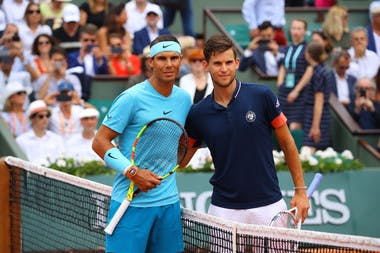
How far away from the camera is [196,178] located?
1151 centimetres

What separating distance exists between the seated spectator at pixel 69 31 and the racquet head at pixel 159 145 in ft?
25.3

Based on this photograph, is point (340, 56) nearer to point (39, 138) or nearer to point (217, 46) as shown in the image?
point (39, 138)

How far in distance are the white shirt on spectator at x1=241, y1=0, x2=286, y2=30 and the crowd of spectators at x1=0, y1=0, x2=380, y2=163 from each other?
0.05ft

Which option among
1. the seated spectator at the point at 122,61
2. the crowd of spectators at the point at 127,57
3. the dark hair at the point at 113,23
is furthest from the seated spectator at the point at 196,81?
the dark hair at the point at 113,23

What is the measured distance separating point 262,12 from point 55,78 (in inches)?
141

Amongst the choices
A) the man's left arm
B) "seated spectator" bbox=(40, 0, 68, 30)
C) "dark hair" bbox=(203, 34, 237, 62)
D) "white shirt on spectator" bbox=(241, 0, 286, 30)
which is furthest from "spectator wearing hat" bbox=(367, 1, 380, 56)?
"dark hair" bbox=(203, 34, 237, 62)

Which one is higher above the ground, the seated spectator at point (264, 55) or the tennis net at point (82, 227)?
the seated spectator at point (264, 55)

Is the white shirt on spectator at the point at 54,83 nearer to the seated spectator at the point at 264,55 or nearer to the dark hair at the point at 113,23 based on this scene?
the dark hair at the point at 113,23

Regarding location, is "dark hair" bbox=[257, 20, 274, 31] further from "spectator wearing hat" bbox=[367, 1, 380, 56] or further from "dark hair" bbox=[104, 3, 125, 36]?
"dark hair" bbox=[104, 3, 125, 36]

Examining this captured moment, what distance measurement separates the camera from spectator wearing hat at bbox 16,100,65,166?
11.8 m

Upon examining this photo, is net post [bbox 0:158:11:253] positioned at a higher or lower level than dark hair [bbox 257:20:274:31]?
lower

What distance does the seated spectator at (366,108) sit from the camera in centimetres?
1339

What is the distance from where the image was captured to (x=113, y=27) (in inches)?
588

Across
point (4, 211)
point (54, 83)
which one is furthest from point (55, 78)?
point (4, 211)
